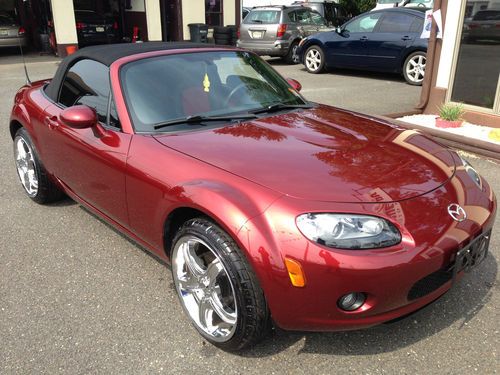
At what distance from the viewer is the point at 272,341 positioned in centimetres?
252

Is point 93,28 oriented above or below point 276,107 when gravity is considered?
above

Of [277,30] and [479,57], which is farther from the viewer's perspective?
[277,30]

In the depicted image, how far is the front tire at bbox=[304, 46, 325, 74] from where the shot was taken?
12281 mm

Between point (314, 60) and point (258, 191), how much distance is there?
1098cm

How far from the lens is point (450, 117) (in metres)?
6.56

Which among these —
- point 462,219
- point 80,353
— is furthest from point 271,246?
point 80,353

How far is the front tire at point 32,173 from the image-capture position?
412 centimetres

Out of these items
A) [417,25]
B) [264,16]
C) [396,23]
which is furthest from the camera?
[264,16]

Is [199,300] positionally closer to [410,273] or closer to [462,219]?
[410,273]

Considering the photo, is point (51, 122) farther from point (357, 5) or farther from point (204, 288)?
point (357, 5)

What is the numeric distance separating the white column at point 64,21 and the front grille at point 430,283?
15.8 meters

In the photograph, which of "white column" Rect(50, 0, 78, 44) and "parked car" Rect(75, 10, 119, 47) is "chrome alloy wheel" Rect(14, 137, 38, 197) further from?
"parked car" Rect(75, 10, 119, 47)

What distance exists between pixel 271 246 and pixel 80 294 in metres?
1.56

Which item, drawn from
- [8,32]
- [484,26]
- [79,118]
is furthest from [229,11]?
[79,118]
